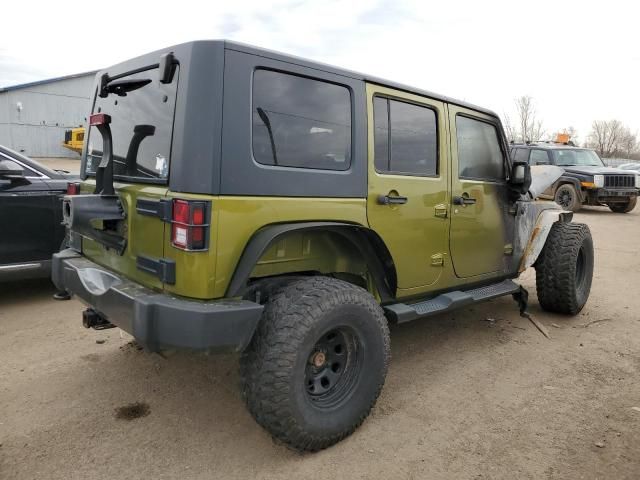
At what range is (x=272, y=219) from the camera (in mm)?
2451

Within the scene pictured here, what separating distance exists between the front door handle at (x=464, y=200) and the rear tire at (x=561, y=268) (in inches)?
56.2

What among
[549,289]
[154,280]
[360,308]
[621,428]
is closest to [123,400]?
[154,280]

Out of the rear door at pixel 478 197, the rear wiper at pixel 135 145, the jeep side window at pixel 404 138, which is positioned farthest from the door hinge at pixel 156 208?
the rear door at pixel 478 197

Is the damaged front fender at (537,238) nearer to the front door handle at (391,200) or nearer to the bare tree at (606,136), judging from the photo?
the front door handle at (391,200)

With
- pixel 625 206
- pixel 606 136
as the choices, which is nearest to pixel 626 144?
pixel 606 136

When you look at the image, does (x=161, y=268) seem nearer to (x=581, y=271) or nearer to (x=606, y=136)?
(x=581, y=271)

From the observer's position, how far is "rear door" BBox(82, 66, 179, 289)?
247cm

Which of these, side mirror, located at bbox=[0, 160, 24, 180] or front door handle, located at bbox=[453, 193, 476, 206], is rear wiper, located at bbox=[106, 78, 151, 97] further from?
front door handle, located at bbox=[453, 193, 476, 206]

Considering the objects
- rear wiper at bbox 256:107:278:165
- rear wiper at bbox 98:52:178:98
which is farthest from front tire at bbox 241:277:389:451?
rear wiper at bbox 98:52:178:98

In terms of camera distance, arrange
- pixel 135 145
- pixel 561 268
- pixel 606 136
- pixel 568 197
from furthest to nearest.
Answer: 1. pixel 606 136
2. pixel 568 197
3. pixel 561 268
4. pixel 135 145

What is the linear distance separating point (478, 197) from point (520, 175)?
1.86ft

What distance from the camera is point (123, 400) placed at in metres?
3.06

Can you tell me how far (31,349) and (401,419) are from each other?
278 centimetres

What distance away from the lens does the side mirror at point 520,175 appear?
13.5 ft
